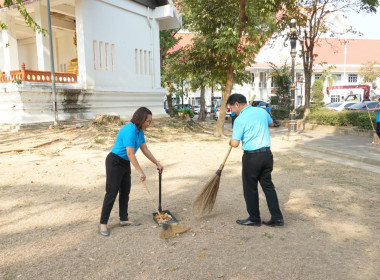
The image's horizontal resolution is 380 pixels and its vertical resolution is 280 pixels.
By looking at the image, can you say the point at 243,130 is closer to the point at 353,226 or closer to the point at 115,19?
the point at 353,226

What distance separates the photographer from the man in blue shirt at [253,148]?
373 centimetres

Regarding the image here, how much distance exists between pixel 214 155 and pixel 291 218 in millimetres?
4890

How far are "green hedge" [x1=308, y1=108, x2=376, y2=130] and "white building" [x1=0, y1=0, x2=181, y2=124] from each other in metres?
8.10

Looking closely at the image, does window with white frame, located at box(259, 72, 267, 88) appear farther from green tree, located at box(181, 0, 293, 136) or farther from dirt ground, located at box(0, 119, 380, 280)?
dirt ground, located at box(0, 119, 380, 280)

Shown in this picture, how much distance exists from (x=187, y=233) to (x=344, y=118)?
41.8 ft

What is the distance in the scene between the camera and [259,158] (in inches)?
147

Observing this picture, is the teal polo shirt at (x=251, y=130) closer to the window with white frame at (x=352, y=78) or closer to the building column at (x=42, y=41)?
the building column at (x=42, y=41)

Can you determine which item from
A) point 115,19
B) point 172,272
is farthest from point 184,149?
point 115,19

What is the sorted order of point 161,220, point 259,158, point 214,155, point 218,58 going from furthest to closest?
point 218,58
point 214,155
point 161,220
point 259,158

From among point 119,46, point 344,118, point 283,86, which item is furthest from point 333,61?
point 119,46

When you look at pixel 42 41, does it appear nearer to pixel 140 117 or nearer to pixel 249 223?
pixel 140 117

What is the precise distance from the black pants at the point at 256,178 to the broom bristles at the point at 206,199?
19.6 inches

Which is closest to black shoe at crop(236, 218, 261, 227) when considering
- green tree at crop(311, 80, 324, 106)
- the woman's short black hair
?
the woman's short black hair

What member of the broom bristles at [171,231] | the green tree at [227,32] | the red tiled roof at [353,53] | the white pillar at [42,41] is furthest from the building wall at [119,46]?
the red tiled roof at [353,53]
